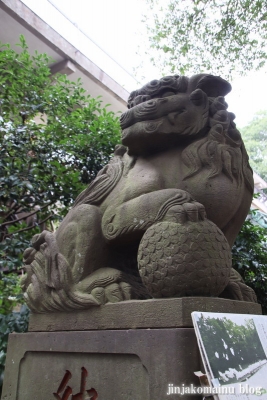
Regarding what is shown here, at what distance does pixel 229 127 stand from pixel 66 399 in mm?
1659

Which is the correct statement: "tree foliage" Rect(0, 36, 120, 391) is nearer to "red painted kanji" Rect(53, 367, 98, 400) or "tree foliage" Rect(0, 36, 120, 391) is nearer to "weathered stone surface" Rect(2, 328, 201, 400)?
"weathered stone surface" Rect(2, 328, 201, 400)

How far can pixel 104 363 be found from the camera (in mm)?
1774

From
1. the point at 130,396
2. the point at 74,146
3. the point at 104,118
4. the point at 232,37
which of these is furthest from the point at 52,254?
the point at 232,37

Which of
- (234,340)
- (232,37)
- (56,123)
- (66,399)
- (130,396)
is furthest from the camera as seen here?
(232,37)

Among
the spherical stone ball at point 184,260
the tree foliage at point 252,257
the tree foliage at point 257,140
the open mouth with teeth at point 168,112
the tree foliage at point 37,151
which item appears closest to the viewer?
the spherical stone ball at point 184,260

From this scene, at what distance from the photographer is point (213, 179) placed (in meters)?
1.96

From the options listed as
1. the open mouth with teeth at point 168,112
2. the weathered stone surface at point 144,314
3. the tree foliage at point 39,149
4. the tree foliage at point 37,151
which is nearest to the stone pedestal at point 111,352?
the weathered stone surface at point 144,314

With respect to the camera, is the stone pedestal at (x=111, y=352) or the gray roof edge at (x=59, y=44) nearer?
the stone pedestal at (x=111, y=352)

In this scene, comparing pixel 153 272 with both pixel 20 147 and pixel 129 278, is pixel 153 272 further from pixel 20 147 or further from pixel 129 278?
pixel 20 147

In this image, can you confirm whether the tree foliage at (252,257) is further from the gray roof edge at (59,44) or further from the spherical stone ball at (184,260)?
the gray roof edge at (59,44)

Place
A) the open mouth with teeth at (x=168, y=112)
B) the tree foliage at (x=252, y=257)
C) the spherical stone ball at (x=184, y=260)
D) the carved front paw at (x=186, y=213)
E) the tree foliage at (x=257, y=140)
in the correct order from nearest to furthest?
the spherical stone ball at (x=184, y=260)
the carved front paw at (x=186, y=213)
the open mouth with teeth at (x=168, y=112)
the tree foliage at (x=252, y=257)
the tree foliage at (x=257, y=140)

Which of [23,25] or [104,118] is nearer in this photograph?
[104,118]

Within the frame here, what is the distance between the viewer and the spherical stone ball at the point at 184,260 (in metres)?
1.63

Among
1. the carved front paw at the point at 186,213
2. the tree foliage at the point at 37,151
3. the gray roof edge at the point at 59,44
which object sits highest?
the gray roof edge at the point at 59,44
